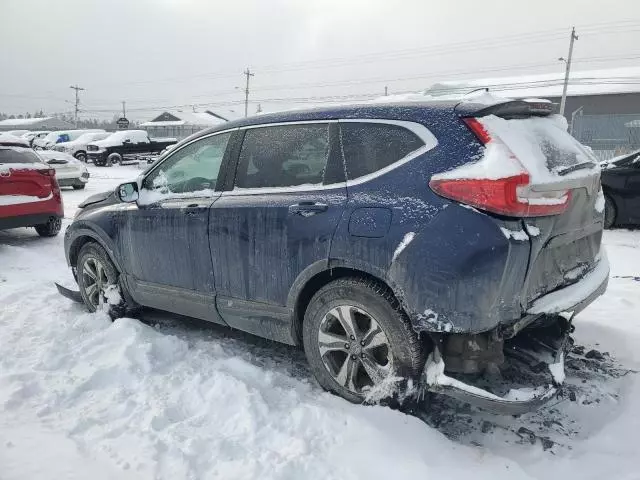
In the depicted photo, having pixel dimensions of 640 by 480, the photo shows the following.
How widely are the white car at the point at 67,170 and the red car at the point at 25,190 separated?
8.08m

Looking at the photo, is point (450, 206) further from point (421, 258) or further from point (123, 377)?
point (123, 377)

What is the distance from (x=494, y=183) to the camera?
2.50m

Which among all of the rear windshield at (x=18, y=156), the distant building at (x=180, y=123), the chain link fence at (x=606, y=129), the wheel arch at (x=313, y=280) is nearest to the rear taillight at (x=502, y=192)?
the wheel arch at (x=313, y=280)

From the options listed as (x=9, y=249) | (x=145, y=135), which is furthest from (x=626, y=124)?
(x=9, y=249)

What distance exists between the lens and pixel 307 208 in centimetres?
309

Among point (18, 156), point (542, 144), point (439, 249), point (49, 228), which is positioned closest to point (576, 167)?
point (542, 144)

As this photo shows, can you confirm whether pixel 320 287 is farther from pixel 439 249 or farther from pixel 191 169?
pixel 191 169

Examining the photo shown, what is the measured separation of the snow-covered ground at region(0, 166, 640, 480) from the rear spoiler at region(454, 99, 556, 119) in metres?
1.69

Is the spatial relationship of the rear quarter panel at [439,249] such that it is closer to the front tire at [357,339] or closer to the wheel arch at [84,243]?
the front tire at [357,339]

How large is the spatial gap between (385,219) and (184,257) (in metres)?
1.73

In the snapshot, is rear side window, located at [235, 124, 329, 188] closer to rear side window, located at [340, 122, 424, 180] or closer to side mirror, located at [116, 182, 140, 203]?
rear side window, located at [340, 122, 424, 180]

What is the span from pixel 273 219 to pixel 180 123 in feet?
181

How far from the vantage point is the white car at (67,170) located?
15688mm

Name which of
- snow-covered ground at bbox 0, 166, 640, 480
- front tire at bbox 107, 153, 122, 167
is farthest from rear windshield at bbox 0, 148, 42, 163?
front tire at bbox 107, 153, 122, 167
